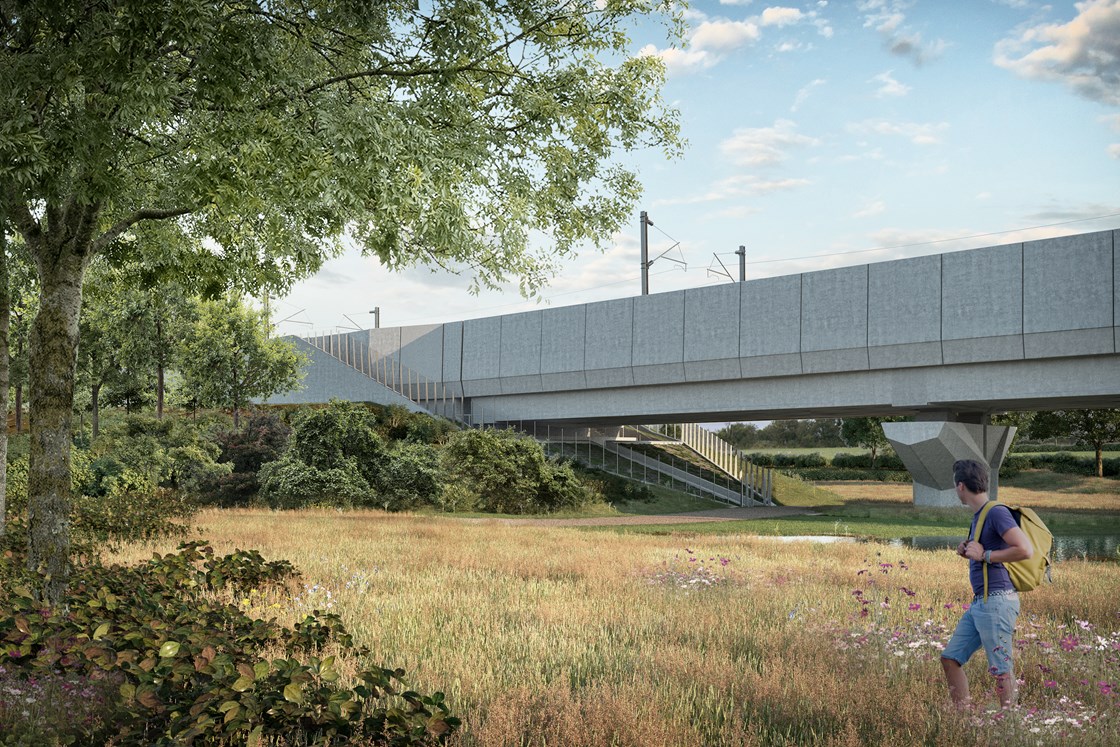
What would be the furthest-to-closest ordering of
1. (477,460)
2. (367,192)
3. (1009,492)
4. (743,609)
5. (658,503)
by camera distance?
(1009,492)
(658,503)
(477,460)
(743,609)
(367,192)

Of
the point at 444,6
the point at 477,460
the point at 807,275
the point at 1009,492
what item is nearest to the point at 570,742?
the point at 444,6

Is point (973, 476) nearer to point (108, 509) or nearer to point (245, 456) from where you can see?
point (108, 509)

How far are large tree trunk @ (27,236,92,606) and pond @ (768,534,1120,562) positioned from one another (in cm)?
1411

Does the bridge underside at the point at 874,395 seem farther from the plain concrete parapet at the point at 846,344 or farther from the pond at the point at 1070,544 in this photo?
the pond at the point at 1070,544

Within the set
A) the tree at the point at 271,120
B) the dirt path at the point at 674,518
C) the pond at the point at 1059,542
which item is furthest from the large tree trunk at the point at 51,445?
the dirt path at the point at 674,518

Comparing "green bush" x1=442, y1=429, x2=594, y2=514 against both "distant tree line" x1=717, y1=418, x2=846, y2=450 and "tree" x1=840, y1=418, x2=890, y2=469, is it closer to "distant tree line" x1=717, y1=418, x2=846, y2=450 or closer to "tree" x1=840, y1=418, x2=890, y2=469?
"tree" x1=840, y1=418, x2=890, y2=469

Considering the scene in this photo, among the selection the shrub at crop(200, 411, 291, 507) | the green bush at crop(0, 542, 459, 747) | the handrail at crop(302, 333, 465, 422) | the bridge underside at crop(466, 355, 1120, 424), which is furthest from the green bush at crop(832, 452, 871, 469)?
the green bush at crop(0, 542, 459, 747)

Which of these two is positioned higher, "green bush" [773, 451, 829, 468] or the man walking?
the man walking

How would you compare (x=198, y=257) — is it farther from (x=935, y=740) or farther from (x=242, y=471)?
(x=242, y=471)

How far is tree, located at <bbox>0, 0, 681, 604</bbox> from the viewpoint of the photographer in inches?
274

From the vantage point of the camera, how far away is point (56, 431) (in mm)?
8133

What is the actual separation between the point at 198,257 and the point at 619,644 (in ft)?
26.5

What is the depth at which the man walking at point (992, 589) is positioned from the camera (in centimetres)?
524

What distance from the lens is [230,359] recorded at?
137ft
